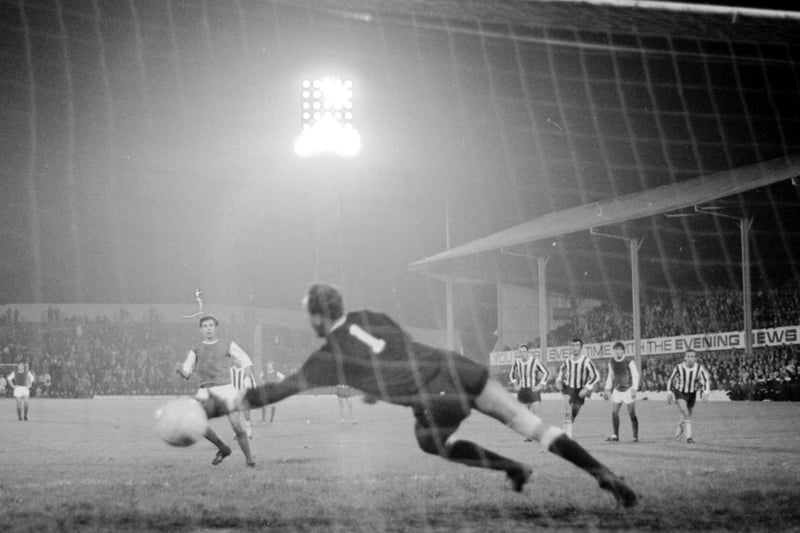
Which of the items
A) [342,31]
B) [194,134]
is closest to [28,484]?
[342,31]

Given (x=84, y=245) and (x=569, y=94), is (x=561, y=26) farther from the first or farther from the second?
(x=84, y=245)

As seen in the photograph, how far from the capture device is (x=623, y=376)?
18.0 m

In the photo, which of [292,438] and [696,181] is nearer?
[292,438]

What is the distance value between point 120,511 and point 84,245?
145 ft

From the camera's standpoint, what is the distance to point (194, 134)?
43.1 metres

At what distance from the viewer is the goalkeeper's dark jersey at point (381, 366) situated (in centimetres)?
687

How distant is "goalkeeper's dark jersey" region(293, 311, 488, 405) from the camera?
6.87 meters

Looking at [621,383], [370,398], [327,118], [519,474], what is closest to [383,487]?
[519,474]

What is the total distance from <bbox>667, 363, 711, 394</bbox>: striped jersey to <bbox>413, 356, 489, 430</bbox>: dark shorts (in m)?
12.5

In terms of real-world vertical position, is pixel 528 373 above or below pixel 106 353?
below

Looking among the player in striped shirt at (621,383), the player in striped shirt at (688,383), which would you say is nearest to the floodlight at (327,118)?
the player in striped shirt at (621,383)

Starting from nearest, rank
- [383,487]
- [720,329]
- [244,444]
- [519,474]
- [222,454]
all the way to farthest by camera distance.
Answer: [519,474]
[383,487]
[222,454]
[244,444]
[720,329]

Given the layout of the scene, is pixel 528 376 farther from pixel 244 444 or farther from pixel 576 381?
pixel 244 444

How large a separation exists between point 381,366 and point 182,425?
5.26ft
